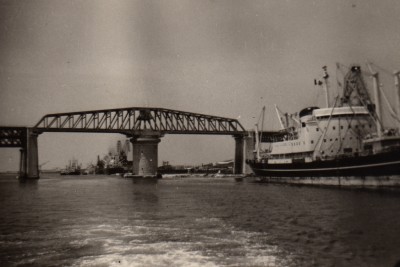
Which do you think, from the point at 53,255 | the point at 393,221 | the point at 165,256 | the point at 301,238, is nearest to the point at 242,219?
the point at 301,238

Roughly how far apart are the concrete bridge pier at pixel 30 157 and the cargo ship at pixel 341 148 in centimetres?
6650

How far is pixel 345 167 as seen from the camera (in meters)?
52.6

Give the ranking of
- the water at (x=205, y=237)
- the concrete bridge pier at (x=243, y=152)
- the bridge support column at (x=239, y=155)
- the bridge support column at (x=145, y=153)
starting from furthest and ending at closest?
the bridge support column at (x=239, y=155) → the concrete bridge pier at (x=243, y=152) → the bridge support column at (x=145, y=153) → the water at (x=205, y=237)

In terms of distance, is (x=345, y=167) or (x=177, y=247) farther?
(x=345, y=167)

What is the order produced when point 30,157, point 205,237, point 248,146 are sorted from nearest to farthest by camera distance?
point 205,237, point 30,157, point 248,146

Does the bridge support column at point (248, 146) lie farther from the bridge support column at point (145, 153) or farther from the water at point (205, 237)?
the water at point (205, 237)

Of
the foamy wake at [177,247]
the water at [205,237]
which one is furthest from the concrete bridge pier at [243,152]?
the foamy wake at [177,247]

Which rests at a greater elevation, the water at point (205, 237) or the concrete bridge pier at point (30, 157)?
the concrete bridge pier at point (30, 157)

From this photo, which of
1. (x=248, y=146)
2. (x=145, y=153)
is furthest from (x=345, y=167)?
(x=248, y=146)

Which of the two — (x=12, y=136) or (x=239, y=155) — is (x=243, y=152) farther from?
(x=12, y=136)

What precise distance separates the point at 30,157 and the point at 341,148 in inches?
3308

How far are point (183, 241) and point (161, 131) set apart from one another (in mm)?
103964

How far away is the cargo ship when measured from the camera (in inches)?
1863

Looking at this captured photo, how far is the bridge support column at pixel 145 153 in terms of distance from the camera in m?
118
